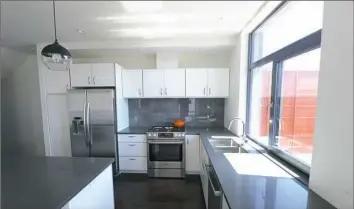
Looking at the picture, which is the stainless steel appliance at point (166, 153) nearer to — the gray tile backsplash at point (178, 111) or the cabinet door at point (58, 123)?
the gray tile backsplash at point (178, 111)

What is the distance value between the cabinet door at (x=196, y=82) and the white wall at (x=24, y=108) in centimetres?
328

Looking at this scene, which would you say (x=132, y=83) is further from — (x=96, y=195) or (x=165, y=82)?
(x=96, y=195)

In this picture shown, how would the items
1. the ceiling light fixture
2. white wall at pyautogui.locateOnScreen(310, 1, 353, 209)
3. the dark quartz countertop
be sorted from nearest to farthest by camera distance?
the ceiling light fixture < white wall at pyautogui.locateOnScreen(310, 1, 353, 209) < the dark quartz countertop

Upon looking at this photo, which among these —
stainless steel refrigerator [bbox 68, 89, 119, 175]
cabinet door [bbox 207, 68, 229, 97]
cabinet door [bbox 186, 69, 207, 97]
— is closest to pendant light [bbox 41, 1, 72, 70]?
stainless steel refrigerator [bbox 68, 89, 119, 175]

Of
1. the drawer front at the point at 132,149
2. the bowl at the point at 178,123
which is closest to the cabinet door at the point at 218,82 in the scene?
the bowl at the point at 178,123

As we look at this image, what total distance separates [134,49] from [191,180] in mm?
2489

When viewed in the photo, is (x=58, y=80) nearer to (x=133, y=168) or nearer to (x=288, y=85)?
(x=133, y=168)

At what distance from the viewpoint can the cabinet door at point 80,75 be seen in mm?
3326

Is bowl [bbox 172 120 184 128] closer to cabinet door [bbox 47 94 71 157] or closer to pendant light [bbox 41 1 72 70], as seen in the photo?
cabinet door [bbox 47 94 71 157]

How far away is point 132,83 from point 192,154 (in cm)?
174

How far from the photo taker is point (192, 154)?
3354 mm

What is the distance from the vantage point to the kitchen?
187cm

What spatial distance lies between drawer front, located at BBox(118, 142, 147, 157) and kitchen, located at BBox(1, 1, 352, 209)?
0.02 metres

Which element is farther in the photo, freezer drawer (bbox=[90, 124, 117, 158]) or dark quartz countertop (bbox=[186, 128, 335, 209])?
freezer drawer (bbox=[90, 124, 117, 158])
